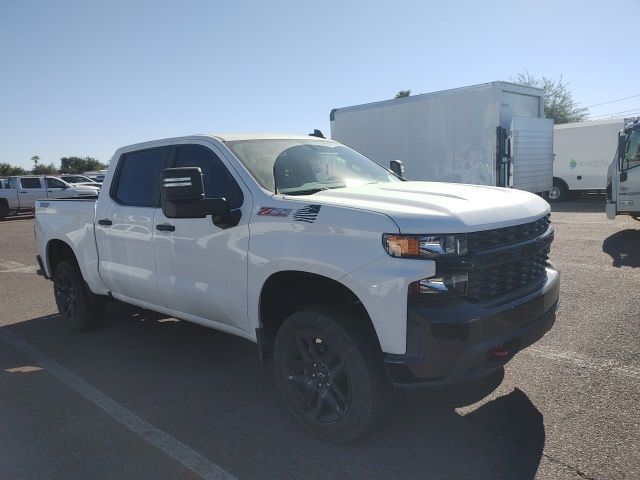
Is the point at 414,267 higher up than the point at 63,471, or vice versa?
the point at 414,267

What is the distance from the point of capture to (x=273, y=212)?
11.1 ft

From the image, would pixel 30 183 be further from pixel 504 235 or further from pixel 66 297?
pixel 504 235

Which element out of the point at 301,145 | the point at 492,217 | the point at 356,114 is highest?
the point at 356,114

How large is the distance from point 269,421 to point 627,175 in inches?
375

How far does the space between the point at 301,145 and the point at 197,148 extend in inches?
33.1

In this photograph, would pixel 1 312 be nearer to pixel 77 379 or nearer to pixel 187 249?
pixel 77 379

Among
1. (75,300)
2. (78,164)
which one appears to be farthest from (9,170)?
(75,300)

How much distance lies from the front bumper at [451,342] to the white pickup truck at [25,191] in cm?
2347

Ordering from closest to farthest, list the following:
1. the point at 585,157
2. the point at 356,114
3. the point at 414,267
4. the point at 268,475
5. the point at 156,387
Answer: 1. the point at 414,267
2. the point at 268,475
3. the point at 156,387
4. the point at 356,114
5. the point at 585,157

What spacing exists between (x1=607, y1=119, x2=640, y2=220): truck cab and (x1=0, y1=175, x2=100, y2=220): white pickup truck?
20.9 metres

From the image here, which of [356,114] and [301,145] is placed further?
[356,114]

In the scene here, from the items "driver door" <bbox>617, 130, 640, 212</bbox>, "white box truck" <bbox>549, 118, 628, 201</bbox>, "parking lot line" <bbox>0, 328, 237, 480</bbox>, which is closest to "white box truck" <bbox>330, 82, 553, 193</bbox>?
"driver door" <bbox>617, 130, 640, 212</bbox>

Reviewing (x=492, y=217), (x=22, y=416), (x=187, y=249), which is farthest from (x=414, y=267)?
(x=22, y=416)

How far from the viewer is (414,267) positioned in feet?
8.97
